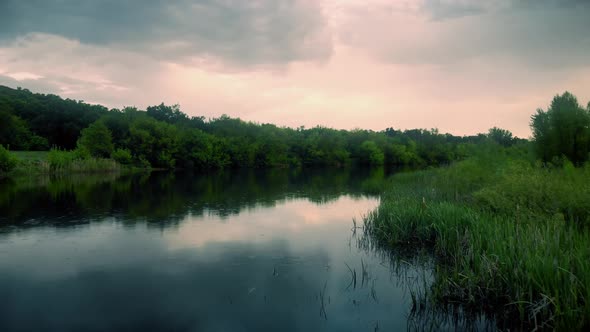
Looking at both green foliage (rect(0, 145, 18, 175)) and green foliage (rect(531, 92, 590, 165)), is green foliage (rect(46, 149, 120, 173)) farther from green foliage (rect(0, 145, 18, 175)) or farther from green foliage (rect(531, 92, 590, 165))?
green foliage (rect(531, 92, 590, 165))

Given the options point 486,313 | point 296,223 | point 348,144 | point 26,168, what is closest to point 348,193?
point 296,223

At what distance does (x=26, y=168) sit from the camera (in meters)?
40.2

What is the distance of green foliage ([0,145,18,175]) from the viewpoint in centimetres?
3765

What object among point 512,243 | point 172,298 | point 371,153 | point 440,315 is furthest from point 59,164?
point 371,153

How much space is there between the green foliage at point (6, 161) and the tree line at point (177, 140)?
30.0 feet

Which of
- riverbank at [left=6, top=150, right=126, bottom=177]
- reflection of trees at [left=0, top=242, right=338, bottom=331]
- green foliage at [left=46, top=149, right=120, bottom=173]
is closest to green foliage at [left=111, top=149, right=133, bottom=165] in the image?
riverbank at [left=6, top=150, right=126, bottom=177]

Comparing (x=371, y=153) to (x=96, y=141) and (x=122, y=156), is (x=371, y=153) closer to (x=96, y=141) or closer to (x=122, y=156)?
(x=122, y=156)

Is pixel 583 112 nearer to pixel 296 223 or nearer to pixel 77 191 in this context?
pixel 296 223

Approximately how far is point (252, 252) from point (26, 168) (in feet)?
126

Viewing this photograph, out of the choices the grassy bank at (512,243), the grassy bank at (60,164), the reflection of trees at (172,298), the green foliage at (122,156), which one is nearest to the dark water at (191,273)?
the reflection of trees at (172,298)

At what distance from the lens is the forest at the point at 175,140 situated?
180 ft

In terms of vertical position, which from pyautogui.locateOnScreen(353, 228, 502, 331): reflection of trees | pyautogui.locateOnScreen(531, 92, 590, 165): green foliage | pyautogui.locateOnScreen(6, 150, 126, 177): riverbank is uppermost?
pyautogui.locateOnScreen(531, 92, 590, 165): green foliage

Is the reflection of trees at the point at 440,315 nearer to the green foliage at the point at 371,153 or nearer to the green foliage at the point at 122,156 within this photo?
the green foliage at the point at 122,156

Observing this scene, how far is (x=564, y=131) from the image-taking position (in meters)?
25.2
